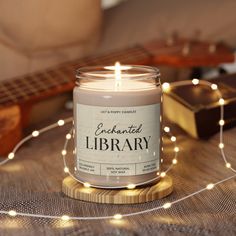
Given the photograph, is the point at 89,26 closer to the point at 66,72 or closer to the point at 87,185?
the point at 66,72

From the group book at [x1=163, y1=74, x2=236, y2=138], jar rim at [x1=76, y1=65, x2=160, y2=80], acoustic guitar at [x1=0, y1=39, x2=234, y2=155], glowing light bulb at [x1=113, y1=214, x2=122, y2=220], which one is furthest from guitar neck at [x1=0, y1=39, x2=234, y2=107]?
glowing light bulb at [x1=113, y1=214, x2=122, y2=220]

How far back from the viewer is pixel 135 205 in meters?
0.59

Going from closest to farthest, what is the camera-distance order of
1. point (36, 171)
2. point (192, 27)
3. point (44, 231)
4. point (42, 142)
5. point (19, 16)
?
point (44, 231), point (36, 171), point (42, 142), point (19, 16), point (192, 27)

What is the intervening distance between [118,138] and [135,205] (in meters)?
0.07

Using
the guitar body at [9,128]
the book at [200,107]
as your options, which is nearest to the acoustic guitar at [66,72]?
the guitar body at [9,128]

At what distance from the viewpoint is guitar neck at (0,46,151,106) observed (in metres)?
0.95

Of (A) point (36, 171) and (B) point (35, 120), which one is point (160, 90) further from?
(B) point (35, 120)

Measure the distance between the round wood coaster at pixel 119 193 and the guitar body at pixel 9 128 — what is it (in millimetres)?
245

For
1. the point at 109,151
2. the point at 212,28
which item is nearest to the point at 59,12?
the point at 212,28

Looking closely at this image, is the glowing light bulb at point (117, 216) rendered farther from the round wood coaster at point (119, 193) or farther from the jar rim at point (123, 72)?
the jar rim at point (123, 72)

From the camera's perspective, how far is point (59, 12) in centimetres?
108

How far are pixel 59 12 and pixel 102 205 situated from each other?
1.90 feet

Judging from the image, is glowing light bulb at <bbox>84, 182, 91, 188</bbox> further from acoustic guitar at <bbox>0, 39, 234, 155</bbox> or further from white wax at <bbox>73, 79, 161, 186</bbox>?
acoustic guitar at <bbox>0, 39, 234, 155</bbox>

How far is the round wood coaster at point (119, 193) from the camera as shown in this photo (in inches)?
23.4
